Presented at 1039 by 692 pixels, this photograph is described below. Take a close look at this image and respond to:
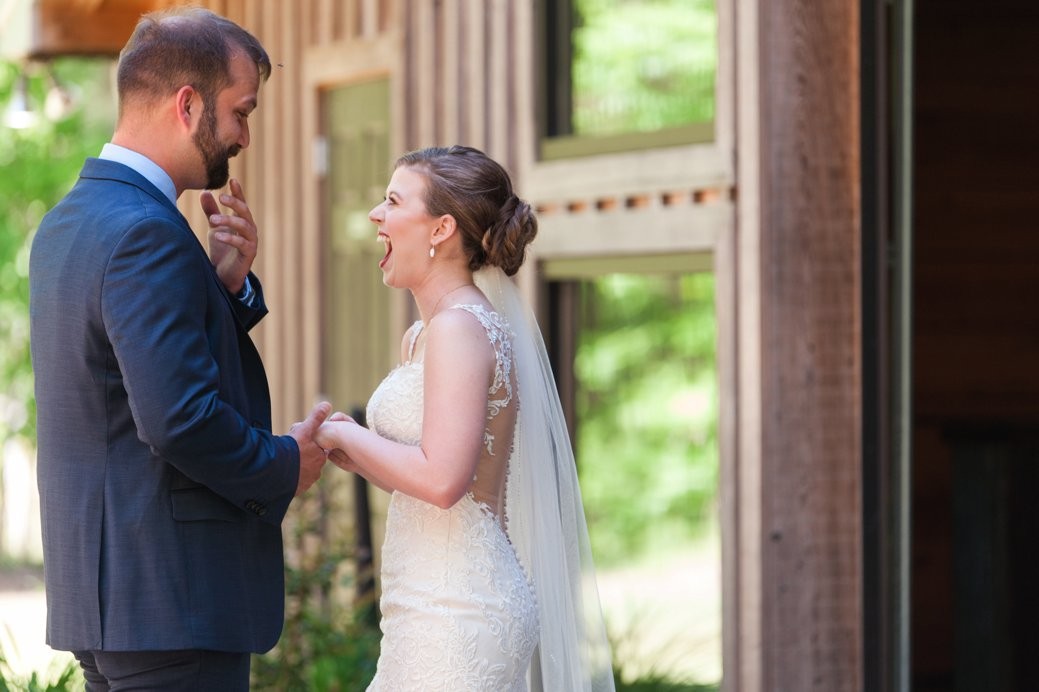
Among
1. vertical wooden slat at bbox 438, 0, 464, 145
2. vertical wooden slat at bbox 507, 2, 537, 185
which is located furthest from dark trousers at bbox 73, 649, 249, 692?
vertical wooden slat at bbox 438, 0, 464, 145

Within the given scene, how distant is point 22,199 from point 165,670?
12385mm

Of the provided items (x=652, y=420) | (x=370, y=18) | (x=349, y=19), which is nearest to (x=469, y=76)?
(x=370, y=18)

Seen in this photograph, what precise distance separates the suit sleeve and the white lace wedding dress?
0.57m

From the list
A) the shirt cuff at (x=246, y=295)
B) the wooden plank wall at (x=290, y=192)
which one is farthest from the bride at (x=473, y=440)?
the wooden plank wall at (x=290, y=192)

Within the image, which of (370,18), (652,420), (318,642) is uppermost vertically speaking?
(370,18)

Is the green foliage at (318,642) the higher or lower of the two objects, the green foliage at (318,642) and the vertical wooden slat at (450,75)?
the lower

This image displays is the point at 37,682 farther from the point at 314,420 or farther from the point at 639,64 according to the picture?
the point at 639,64

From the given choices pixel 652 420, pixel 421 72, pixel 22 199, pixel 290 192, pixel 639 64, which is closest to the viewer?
pixel 639 64

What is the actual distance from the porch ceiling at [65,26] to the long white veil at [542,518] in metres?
6.25

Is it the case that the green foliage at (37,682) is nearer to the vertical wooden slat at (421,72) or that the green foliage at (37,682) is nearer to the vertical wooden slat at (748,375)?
the vertical wooden slat at (748,375)

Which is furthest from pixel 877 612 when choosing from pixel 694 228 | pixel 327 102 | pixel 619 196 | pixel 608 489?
pixel 608 489

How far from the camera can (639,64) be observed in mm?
6129

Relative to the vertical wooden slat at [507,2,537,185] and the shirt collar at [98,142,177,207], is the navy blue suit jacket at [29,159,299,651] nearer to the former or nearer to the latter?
the shirt collar at [98,142,177,207]

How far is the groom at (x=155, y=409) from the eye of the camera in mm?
2783
